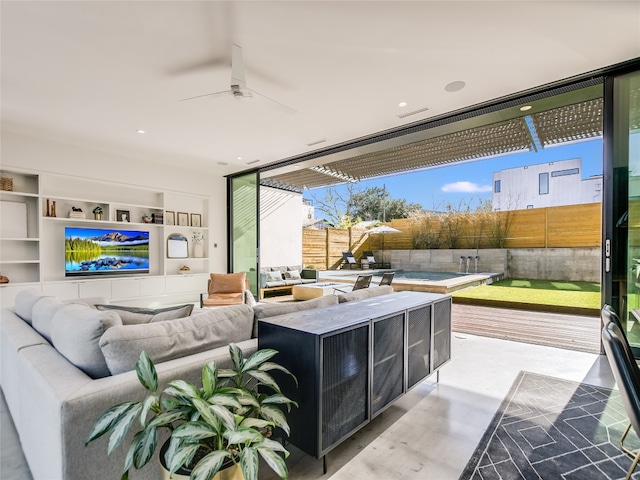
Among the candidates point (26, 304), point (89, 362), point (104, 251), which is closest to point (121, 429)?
point (89, 362)

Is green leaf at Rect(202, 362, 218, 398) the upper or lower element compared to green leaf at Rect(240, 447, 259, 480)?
upper

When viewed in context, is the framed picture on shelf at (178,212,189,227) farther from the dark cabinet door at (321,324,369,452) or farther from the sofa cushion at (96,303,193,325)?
the dark cabinet door at (321,324,369,452)

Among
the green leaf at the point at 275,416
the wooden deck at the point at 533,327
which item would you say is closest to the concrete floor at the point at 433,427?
the wooden deck at the point at 533,327

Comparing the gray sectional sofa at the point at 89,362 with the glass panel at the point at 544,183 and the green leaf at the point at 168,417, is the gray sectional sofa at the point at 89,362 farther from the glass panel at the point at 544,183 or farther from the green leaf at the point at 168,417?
the glass panel at the point at 544,183

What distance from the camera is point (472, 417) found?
2.16m

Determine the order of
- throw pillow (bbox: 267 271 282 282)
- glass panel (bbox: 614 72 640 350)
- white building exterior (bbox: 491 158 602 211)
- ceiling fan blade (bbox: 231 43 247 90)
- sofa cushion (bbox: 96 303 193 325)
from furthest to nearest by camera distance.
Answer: white building exterior (bbox: 491 158 602 211)
throw pillow (bbox: 267 271 282 282)
glass panel (bbox: 614 72 640 350)
ceiling fan blade (bbox: 231 43 247 90)
sofa cushion (bbox: 96 303 193 325)

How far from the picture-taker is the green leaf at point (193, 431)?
97 centimetres

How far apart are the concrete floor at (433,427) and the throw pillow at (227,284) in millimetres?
3156

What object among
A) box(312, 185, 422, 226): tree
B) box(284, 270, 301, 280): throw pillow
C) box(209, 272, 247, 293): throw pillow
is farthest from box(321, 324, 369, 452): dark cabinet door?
box(312, 185, 422, 226): tree

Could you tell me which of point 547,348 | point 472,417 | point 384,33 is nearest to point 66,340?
point 472,417

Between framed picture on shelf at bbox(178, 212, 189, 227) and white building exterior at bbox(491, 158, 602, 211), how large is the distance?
10.2 meters

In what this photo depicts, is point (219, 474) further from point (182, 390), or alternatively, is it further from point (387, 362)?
point (387, 362)

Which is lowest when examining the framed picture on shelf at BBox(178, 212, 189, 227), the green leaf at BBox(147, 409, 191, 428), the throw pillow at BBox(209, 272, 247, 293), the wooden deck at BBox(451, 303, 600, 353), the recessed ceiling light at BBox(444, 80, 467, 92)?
the wooden deck at BBox(451, 303, 600, 353)

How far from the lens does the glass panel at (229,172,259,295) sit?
674 cm
